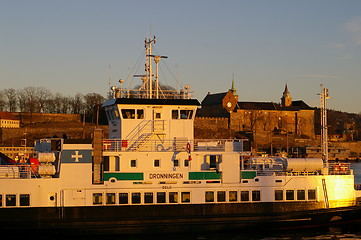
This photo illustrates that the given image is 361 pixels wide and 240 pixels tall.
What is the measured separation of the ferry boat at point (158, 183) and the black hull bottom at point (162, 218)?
4 centimetres

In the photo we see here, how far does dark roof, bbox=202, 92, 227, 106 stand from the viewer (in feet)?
461

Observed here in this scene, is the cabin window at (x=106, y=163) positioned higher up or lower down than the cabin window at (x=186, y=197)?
higher up

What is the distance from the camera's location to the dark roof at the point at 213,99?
140 meters

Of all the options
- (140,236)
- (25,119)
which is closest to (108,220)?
(140,236)

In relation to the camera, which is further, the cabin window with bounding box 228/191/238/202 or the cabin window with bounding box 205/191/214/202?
the cabin window with bounding box 228/191/238/202

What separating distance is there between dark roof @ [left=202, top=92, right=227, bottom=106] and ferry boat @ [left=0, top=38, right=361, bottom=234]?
11519 centimetres

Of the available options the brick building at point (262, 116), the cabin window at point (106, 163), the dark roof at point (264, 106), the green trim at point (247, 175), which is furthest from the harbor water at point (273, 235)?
the dark roof at point (264, 106)

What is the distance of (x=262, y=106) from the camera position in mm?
142375

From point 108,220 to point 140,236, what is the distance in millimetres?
1439

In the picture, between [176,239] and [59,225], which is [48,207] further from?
[176,239]

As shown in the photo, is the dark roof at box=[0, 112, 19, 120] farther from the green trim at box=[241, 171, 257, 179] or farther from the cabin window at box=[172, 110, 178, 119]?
the green trim at box=[241, 171, 257, 179]

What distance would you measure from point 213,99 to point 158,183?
399 feet

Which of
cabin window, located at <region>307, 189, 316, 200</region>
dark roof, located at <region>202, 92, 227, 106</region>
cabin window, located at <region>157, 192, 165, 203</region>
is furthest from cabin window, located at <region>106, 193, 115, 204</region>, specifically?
dark roof, located at <region>202, 92, 227, 106</region>

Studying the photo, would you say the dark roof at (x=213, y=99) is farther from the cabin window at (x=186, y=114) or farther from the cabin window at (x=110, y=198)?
the cabin window at (x=110, y=198)
